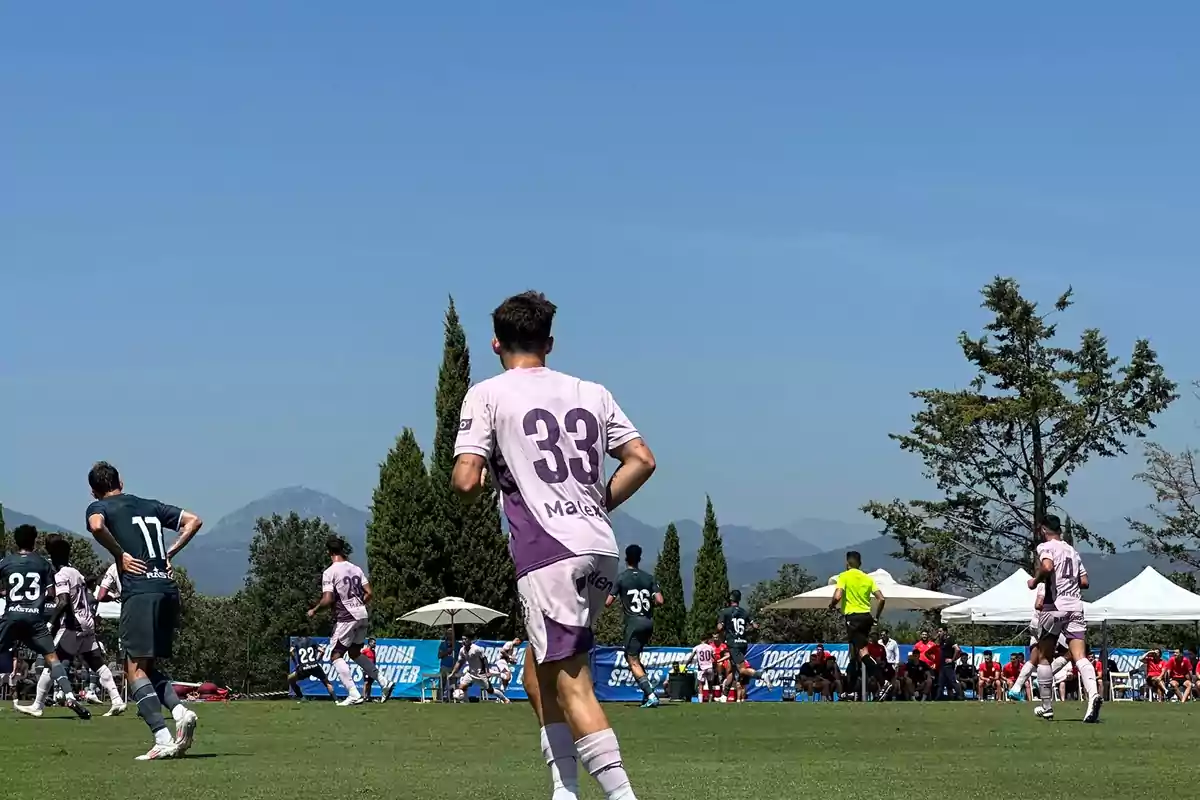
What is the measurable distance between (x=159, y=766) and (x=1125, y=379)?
174 feet

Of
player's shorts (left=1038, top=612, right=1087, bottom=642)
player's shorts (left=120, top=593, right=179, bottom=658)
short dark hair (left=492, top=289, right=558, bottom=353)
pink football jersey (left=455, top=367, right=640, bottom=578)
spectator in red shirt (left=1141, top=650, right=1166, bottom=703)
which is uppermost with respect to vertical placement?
short dark hair (left=492, top=289, right=558, bottom=353)

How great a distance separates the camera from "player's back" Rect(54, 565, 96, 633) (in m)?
21.2

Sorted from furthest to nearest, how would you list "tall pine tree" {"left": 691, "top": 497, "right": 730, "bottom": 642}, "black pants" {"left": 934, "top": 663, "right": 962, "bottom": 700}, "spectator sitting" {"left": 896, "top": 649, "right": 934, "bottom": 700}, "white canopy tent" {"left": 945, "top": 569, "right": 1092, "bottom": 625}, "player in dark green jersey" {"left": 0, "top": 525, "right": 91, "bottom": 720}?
"tall pine tree" {"left": 691, "top": 497, "right": 730, "bottom": 642} → "white canopy tent" {"left": 945, "top": 569, "right": 1092, "bottom": 625} → "black pants" {"left": 934, "top": 663, "right": 962, "bottom": 700} → "spectator sitting" {"left": 896, "top": 649, "right": 934, "bottom": 700} → "player in dark green jersey" {"left": 0, "top": 525, "right": 91, "bottom": 720}

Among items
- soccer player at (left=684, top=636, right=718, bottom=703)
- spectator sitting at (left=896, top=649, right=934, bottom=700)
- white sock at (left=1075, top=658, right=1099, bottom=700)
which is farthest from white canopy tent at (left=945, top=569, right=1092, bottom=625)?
white sock at (left=1075, top=658, right=1099, bottom=700)

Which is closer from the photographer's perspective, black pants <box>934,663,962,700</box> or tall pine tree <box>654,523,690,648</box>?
black pants <box>934,663,962,700</box>

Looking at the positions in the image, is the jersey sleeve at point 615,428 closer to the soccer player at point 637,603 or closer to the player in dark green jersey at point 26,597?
the player in dark green jersey at point 26,597

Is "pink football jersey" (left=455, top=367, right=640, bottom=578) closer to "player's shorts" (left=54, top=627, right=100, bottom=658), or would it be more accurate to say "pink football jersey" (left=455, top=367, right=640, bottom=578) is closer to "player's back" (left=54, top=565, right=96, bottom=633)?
"player's back" (left=54, top=565, right=96, bottom=633)

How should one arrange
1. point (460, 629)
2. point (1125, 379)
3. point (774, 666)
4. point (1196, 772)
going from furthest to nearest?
point (1125, 379) → point (460, 629) → point (774, 666) → point (1196, 772)

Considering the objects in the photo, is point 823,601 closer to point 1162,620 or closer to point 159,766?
point 1162,620

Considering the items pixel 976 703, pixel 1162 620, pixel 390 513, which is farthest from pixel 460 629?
pixel 976 703

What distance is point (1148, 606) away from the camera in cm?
3675

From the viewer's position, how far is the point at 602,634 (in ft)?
320

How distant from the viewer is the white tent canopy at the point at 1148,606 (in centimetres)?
3634

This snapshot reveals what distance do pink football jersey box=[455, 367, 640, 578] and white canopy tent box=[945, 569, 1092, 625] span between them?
1280 inches
